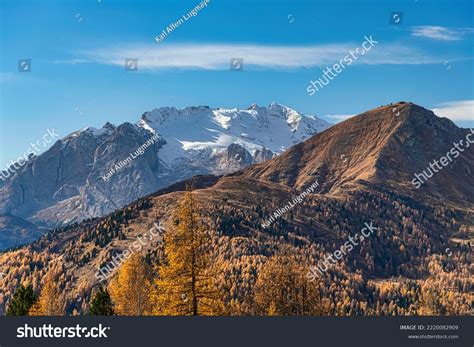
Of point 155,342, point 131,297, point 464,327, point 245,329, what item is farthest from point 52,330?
point 131,297

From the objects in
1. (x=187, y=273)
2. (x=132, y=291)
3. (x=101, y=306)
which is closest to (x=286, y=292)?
(x=101, y=306)

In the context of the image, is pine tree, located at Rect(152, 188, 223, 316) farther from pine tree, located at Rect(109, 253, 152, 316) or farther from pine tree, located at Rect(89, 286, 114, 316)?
pine tree, located at Rect(109, 253, 152, 316)

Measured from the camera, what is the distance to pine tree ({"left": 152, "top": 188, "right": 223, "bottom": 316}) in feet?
176

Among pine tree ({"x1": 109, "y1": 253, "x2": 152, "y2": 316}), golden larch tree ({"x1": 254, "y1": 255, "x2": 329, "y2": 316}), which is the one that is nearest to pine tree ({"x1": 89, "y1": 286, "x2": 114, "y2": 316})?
pine tree ({"x1": 109, "y1": 253, "x2": 152, "y2": 316})

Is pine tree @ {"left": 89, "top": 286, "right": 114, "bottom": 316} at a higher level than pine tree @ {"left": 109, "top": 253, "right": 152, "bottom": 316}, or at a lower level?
lower

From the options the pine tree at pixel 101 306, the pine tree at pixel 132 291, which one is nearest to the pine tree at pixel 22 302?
the pine tree at pixel 101 306

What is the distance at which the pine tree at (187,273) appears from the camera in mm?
53531

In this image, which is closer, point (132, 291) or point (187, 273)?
point (187, 273)

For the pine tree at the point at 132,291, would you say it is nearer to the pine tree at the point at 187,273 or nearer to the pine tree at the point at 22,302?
the pine tree at the point at 22,302

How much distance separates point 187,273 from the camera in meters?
53.8

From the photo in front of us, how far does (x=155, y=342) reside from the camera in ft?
118

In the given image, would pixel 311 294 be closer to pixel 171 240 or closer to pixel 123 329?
pixel 171 240

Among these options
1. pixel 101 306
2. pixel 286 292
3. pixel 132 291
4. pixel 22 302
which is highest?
pixel 132 291

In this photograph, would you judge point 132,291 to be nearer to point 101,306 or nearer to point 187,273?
point 101,306
